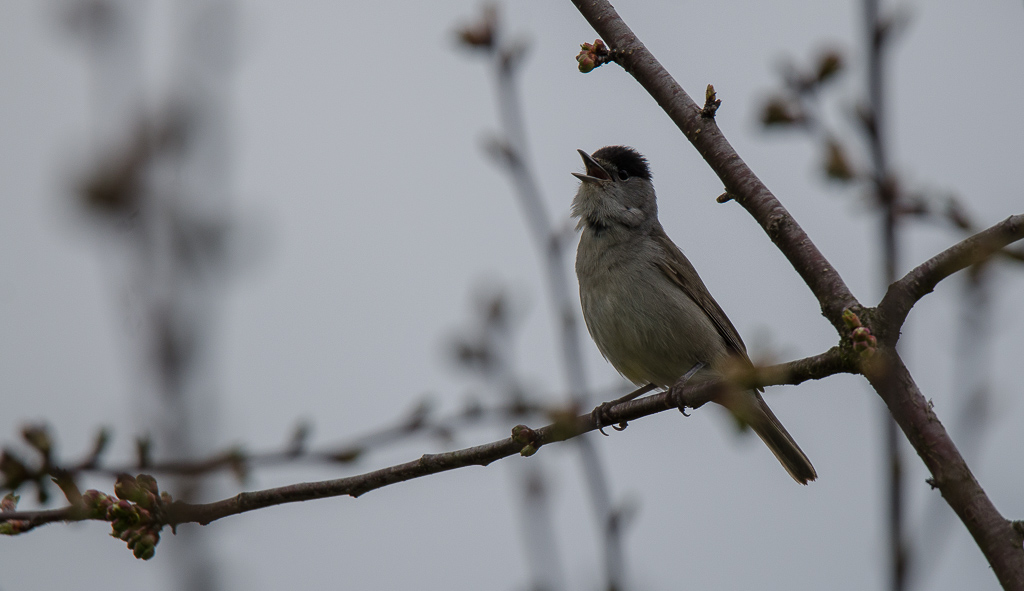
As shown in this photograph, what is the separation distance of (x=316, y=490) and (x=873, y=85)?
8.70ft

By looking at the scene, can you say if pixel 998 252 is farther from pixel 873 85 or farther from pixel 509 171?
pixel 509 171

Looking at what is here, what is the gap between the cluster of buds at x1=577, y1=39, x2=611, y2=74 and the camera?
3619 mm

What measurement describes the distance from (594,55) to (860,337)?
1688mm

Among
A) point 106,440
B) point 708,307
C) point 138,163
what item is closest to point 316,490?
point 106,440

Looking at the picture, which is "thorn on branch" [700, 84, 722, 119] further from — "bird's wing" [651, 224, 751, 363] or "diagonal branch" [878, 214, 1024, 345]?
"bird's wing" [651, 224, 751, 363]

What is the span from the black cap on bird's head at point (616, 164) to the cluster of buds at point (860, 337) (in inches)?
199

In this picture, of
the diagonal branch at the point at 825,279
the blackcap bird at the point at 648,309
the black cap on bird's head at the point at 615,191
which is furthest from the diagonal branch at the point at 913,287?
the black cap on bird's head at the point at 615,191

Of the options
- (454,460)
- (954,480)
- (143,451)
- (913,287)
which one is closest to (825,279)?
(913,287)

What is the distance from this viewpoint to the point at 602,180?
7.52 meters

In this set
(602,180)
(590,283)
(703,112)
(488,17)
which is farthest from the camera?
(602,180)

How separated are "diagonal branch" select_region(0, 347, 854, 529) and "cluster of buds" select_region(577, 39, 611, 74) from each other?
1.43m

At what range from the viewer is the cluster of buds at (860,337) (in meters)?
2.62

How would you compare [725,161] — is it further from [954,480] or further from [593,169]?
[593,169]

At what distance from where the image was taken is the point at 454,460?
3.65 m
